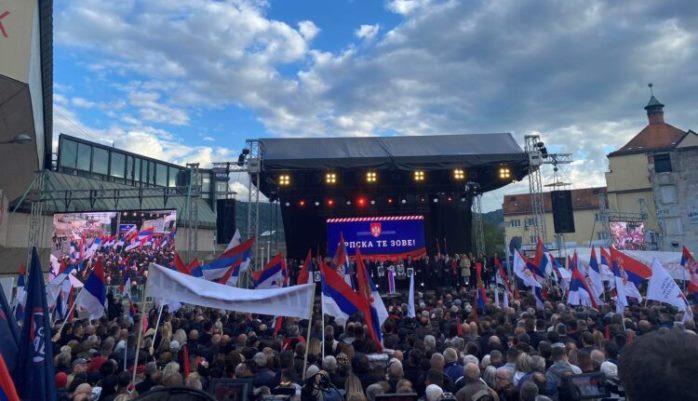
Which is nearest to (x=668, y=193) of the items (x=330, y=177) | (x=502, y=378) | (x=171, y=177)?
(x=330, y=177)

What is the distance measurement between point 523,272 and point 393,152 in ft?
30.5

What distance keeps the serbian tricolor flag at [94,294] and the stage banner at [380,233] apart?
1450 cm

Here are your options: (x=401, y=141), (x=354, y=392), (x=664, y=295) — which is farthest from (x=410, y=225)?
(x=354, y=392)

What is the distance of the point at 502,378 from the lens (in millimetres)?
4977

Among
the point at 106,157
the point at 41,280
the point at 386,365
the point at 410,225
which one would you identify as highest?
the point at 106,157

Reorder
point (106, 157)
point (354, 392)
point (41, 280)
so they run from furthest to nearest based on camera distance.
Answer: point (106, 157)
point (354, 392)
point (41, 280)

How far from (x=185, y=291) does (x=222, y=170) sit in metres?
13.7

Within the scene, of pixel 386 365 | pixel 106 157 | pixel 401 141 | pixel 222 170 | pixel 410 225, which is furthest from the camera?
pixel 106 157

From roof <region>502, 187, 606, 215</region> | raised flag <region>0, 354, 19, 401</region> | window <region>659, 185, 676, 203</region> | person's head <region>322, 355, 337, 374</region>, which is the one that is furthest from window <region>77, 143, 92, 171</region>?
window <region>659, 185, 676, 203</region>

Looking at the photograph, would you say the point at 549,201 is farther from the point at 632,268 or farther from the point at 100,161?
the point at 632,268

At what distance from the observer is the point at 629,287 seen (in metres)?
11.5

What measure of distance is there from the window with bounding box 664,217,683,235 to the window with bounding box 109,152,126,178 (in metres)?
50.7

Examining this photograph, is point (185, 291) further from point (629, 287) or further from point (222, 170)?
point (222, 170)

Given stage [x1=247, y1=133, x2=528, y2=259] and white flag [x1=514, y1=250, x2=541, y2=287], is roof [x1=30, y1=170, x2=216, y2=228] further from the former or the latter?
white flag [x1=514, y1=250, x2=541, y2=287]
